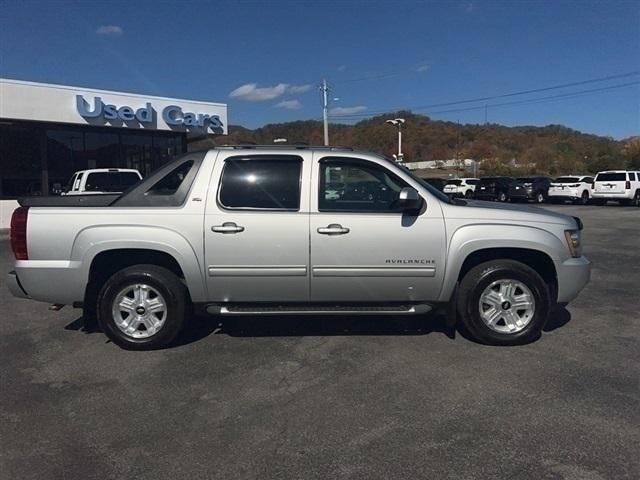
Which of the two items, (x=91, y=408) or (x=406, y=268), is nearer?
(x=91, y=408)

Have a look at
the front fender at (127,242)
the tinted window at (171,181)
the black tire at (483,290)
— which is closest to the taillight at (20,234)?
the front fender at (127,242)

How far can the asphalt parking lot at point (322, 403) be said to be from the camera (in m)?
3.10

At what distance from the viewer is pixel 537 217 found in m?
5.08

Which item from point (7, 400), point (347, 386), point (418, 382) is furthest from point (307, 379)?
point (7, 400)

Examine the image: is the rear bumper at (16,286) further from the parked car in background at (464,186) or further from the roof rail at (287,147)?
the parked car in background at (464,186)

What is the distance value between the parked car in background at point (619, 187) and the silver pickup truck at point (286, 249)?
84.9ft

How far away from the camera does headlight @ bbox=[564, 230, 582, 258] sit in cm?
507

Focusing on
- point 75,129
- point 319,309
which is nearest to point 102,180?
point 75,129

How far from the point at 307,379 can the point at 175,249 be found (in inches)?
65.4

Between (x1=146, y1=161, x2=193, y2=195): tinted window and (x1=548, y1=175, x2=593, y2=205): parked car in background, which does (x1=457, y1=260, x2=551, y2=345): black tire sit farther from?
(x1=548, y1=175, x2=593, y2=205): parked car in background

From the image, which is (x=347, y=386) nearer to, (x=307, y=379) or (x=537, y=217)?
(x=307, y=379)

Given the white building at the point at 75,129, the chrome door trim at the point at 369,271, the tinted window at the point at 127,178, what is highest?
the white building at the point at 75,129

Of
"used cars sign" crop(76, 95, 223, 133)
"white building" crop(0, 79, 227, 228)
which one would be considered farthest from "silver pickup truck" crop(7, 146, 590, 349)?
"used cars sign" crop(76, 95, 223, 133)

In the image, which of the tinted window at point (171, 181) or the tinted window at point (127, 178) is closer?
the tinted window at point (171, 181)
